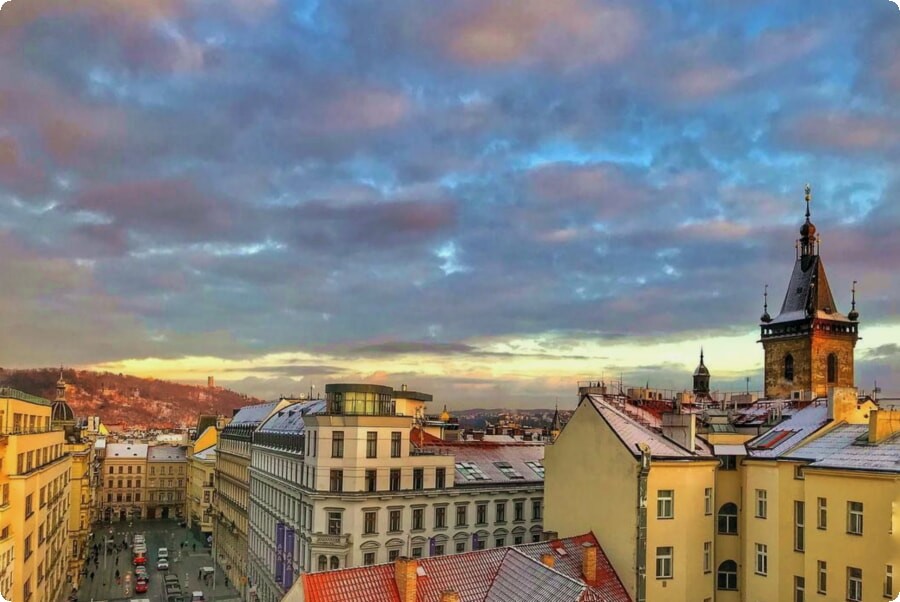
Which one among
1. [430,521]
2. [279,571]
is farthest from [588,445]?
[279,571]

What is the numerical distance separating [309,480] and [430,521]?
9545 mm

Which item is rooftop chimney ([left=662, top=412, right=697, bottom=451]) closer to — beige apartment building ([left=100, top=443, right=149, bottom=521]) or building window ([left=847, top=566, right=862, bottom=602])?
building window ([left=847, top=566, right=862, bottom=602])

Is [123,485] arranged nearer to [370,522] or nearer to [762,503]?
[370,522]

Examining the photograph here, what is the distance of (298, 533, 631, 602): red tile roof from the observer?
1310 inches

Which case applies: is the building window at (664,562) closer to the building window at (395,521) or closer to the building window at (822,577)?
the building window at (822,577)

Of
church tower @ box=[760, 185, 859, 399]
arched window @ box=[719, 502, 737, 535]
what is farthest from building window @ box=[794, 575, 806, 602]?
church tower @ box=[760, 185, 859, 399]

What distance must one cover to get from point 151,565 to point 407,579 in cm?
7582

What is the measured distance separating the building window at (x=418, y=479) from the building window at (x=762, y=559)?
2476 cm

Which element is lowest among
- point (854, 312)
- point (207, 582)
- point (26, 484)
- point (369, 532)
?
point (207, 582)

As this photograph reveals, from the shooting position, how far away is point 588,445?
44.2 m

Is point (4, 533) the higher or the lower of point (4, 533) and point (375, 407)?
the lower

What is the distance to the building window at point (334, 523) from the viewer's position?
174ft

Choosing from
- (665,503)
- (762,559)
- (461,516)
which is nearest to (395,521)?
(461,516)

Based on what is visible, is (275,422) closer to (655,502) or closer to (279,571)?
(279,571)
